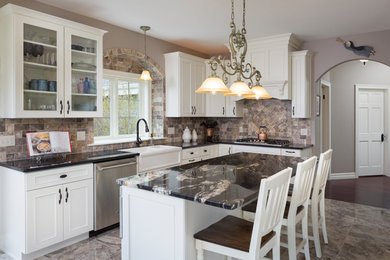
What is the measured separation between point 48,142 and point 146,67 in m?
2.12

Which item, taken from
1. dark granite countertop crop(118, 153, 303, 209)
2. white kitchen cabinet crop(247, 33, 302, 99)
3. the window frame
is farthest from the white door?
the window frame

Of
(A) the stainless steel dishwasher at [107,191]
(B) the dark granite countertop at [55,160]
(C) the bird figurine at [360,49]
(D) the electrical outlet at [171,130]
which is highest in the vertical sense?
(C) the bird figurine at [360,49]

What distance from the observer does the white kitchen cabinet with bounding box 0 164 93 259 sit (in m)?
2.70

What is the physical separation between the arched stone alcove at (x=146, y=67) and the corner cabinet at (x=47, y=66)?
1.92ft

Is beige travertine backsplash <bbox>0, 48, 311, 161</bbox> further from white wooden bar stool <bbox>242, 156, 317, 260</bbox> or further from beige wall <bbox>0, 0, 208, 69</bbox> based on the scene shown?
white wooden bar stool <bbox>242, 156, 317, 260</bbox>

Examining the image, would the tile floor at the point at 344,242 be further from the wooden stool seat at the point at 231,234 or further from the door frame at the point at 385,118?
the door frame at the point at 385,118

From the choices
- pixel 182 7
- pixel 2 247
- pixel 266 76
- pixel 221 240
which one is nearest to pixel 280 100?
pixel 266 76

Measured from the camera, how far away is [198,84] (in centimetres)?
530

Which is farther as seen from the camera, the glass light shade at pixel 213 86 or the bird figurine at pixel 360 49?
the bird figurine at pixel 360 49

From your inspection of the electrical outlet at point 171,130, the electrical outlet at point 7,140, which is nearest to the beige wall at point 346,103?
the electrical outlet at point 171,130

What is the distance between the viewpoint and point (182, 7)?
3463 mm

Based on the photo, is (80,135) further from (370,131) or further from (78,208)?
(370,131)

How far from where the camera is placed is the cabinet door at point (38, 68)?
2.88m

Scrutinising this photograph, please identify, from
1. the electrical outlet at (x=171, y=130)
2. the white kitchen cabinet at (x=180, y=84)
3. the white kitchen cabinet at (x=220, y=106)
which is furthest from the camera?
the white kitchen cabinet at (x=220, y=106)
